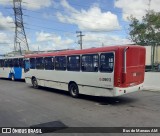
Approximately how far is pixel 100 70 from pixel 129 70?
4.52ft

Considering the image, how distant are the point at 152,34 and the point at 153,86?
22.7m

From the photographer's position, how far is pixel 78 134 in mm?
7207

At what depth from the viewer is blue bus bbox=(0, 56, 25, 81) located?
86.3ft

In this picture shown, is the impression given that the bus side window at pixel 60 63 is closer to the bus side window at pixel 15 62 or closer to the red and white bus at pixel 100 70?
the red and white bus at pixel 100 70

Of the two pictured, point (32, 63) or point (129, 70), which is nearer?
point (129, 70)

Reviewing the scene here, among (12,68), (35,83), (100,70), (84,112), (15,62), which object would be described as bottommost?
(84,112)

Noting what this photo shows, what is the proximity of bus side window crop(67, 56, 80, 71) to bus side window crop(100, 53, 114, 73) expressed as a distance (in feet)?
6.62

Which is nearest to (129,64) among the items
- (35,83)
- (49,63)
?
(49,63)

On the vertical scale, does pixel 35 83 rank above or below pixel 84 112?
above

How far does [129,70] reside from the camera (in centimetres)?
1156

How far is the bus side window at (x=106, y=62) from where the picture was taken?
11406 mm

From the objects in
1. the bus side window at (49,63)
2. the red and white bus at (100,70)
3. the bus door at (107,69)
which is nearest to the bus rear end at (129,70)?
the red and white bus at (100,70)

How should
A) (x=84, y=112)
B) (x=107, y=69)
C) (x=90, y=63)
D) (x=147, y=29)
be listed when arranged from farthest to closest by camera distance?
(x=147, y=29) → (x=90, y=63) → (x=107, y=69) → (x=84, y=112)

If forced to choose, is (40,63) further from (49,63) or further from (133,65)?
(133,65)
